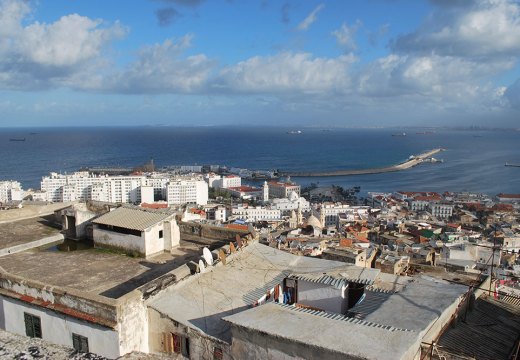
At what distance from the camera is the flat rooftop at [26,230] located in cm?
1013

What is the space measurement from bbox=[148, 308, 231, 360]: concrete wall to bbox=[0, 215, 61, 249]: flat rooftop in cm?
482

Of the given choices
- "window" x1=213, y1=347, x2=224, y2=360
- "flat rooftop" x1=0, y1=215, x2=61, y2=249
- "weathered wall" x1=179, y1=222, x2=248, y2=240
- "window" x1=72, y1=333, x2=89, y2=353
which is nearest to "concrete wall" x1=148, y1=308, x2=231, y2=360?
"window" x1=213, y1=347, x2=224, y2=360

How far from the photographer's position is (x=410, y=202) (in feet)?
208

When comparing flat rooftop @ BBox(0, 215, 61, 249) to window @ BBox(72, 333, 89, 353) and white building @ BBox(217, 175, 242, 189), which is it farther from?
white building @ BBox(217, 175, 242, 189)

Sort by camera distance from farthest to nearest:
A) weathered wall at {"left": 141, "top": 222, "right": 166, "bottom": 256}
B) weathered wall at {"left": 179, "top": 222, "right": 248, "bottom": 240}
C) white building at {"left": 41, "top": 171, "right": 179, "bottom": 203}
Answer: white building at {"left": 41, "top": 171, "right": 179, "bottom": 203}
weathered wall at {"left": 179, "top": 222, "right": 248, "bottom": 240}
weathered wall at {"left": 141, "top": 222, "right": 166, "bottom": 256}

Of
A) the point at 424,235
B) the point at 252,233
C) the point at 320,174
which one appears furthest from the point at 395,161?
the point at 252,233

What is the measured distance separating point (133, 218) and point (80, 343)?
3.25 metres

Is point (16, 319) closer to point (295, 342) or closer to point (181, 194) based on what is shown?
point (295, 342)

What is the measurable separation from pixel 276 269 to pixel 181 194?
62.7 meters

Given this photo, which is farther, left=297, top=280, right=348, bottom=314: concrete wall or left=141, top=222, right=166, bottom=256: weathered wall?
left=141, top=222, right=166, bottom=256: weathered wall

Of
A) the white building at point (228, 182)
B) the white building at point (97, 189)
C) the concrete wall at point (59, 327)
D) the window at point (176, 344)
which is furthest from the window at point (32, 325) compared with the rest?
the white building at point (228, 182)

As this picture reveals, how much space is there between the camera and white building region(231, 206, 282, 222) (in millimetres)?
56062

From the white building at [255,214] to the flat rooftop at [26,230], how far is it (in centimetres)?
4336

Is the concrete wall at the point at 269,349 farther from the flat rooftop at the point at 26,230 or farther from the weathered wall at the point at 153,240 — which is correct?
the flat rooftop at the point at 26,230
